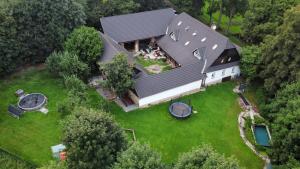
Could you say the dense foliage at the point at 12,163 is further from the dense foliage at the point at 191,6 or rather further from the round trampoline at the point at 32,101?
the dense foliage at the point at 191,6

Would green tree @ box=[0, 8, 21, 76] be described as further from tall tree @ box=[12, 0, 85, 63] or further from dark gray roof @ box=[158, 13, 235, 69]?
dark gray roof @ box=[158, 13, 235, 69]

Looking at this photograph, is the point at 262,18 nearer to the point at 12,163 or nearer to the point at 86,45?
the point at 86,45

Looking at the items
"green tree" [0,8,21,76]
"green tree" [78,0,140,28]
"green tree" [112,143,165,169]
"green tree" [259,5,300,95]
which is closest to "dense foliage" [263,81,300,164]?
"green tree" [259,5,300,95]

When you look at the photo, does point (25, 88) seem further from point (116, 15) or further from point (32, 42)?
point (116, 15)

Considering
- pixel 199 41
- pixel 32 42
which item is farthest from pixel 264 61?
pixel 32 42

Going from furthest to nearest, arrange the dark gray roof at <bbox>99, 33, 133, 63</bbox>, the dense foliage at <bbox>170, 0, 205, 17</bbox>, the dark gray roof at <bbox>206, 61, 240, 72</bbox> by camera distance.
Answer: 1. the dense foliage at <bbox>170, 0, 205, 17</bbox>
2. the dark gray roof at <bbox>206, 61, 240, 72</bbox>
3. the dark gray roof at <bbox>99, 33, 133, 63</bbox>

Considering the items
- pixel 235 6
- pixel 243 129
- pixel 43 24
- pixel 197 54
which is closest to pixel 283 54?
pixel 243 129
